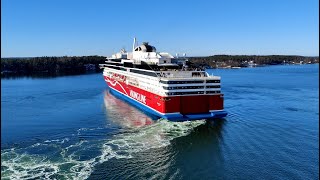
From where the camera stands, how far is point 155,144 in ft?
67.9

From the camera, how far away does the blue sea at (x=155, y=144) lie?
53.6 ft

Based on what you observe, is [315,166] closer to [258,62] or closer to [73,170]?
[73,170]

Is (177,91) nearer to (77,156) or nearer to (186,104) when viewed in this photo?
(186,104)

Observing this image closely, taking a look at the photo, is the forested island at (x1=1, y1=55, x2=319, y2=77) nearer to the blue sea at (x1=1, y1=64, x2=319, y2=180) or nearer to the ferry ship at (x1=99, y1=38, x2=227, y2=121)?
the ferry ship at (x1=99, y1=38, x2=227, y2=121)

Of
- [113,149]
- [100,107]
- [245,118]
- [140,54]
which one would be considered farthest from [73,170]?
[140,54]

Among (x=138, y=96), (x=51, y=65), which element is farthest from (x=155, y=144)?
(x=51, y=65)

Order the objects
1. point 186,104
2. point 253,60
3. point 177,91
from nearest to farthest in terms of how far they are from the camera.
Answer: point 177,91 < point 186,104 < point 253,60

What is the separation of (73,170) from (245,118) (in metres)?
16.5

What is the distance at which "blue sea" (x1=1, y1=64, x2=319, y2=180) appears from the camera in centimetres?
1633

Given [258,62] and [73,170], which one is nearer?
[73,170]

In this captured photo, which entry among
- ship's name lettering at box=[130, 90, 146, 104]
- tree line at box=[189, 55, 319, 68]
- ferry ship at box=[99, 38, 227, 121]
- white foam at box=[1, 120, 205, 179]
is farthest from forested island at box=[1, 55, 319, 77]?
white foam at box=[1, 120, 205, 179]

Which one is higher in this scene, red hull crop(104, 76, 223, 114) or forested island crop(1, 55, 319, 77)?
forested island crop(1, 55, 319, 77)

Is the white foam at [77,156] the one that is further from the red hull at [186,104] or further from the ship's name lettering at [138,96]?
the ship's name lettering at [138,96]

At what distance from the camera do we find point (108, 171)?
16.3 meters
